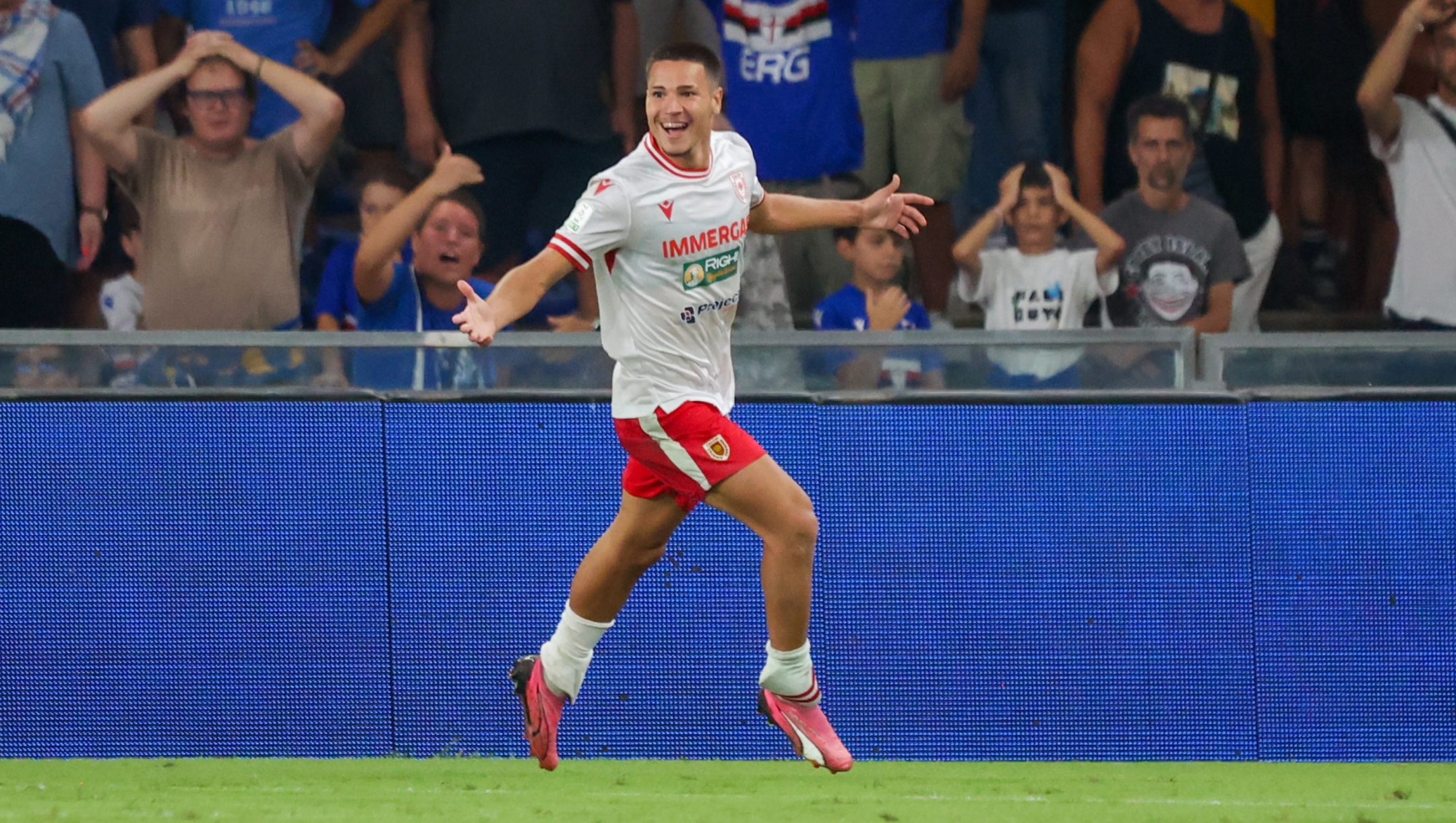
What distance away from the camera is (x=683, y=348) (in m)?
4.37

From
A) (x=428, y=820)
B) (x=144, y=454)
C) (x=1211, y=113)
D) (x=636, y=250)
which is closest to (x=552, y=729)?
(x=428, y=820)

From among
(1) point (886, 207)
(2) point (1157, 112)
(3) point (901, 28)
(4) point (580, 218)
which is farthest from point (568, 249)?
(2) point (1157, 112)

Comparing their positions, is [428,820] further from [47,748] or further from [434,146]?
[434,146]

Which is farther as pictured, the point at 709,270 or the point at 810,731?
the point at 810,731

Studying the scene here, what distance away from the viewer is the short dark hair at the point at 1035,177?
6.97 metres

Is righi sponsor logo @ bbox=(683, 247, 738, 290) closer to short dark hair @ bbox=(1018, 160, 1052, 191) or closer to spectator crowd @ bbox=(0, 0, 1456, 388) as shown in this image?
spectator crowd @ bbox=(0, 0, 1456, 388)

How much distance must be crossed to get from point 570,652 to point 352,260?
110 inches

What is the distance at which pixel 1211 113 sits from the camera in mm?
7160

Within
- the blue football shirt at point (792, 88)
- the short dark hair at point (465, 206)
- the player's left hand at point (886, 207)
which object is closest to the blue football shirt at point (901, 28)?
the blue football shirt at point (792, 88)

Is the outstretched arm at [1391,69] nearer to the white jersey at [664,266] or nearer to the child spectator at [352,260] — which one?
the white jersey at [664,266]

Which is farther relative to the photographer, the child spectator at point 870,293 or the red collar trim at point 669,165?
the child spectator at point 870,293

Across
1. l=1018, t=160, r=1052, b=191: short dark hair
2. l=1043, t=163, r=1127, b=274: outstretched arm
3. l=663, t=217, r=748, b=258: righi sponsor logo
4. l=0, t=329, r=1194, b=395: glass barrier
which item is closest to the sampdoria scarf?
l=0, t=329, r=1194, b=395: glass barrier

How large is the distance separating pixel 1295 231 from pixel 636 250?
4139 mm

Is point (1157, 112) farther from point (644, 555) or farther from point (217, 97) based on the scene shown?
point (217, 97)
